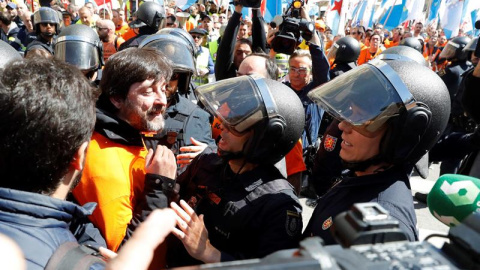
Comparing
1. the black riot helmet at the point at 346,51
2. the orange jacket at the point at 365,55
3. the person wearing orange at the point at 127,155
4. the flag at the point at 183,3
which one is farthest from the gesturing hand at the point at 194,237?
the flag at the point at 183,3

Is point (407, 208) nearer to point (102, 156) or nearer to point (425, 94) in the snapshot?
A: point (425, 94)

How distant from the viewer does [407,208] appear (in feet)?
5.05

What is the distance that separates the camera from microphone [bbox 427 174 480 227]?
4.28 feet

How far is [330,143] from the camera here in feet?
10.5

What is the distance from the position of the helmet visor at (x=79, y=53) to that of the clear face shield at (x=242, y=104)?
2011mm

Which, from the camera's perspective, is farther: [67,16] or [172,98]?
[67,16]

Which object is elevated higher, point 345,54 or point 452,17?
point 345,54

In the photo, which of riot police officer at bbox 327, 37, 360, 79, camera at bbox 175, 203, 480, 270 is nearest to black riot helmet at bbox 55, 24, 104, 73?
riot police officer at bbox 327, 37, 360, 79

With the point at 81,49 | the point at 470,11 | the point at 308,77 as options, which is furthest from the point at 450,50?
the point at 470,11

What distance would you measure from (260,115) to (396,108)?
0.57 meters

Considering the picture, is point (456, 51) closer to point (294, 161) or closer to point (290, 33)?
point (290, 33)

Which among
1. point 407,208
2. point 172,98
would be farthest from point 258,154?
point 172,98

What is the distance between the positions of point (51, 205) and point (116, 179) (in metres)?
0.66

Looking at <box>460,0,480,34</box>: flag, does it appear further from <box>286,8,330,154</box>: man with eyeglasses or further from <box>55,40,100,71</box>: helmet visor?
<box>55,40,100,71</box>: helmet visor
